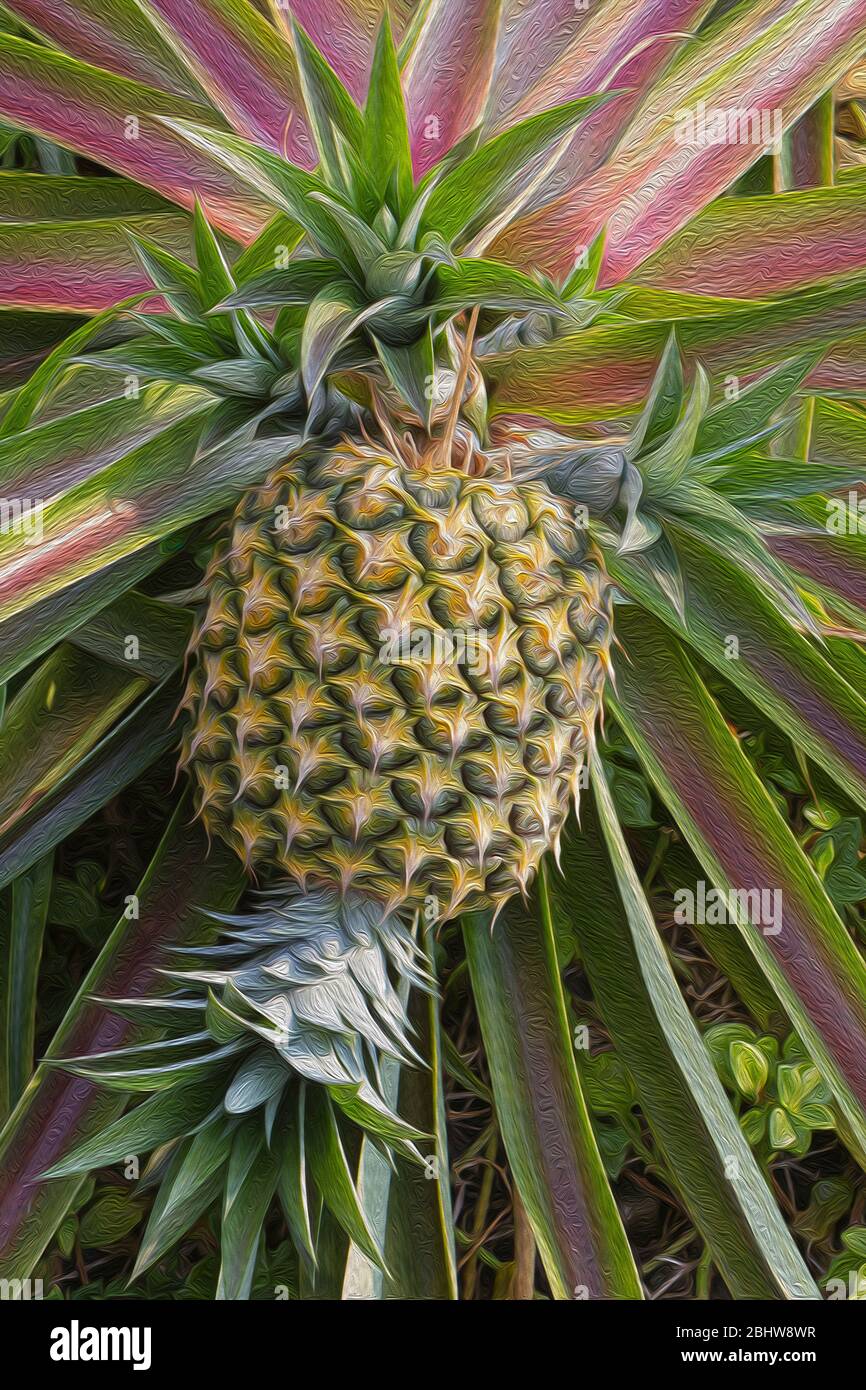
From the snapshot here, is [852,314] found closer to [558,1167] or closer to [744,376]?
[744,376]

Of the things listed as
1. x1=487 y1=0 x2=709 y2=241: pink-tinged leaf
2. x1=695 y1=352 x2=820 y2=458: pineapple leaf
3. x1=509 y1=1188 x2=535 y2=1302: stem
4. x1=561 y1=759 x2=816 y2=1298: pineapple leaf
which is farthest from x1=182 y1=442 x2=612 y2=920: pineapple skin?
x1=509 y1=1188 x2=535 y2=1302: stem

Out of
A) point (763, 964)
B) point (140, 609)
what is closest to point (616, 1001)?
point (763, 964)

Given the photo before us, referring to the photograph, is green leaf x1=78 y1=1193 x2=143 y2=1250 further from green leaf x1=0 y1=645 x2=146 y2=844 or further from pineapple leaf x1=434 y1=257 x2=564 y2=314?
pineapple leaf x1=434 y1=257 x2=564 y2=314

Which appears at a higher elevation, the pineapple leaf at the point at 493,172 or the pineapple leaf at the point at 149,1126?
the pineapple leaf at the point at 493,172

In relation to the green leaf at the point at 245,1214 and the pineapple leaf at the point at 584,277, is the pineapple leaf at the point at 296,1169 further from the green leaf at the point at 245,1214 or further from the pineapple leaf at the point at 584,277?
the pineapple leaf at the point at 584,277

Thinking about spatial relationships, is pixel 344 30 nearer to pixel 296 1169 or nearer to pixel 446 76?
pixel 446 76

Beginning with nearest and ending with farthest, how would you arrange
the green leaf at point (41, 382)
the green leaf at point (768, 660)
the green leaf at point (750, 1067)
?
the green leaf at point (41, 382)
the green leaf at point (768, 660)
the green leaf at point (750, 1067)

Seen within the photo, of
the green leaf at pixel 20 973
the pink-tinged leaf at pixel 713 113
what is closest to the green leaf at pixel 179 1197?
the green leaf at pixel 20 973
